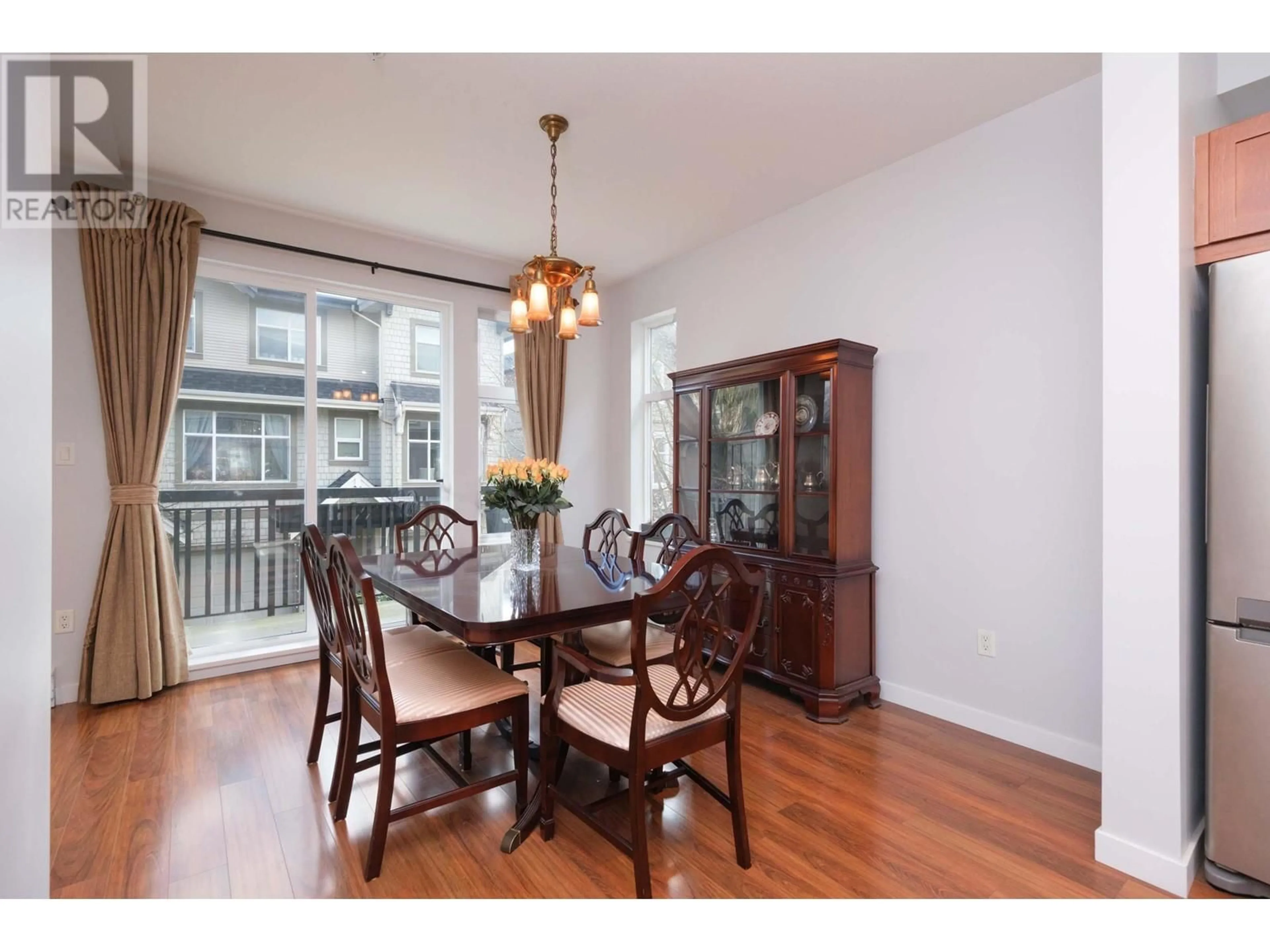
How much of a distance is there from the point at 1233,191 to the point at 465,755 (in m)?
3.09

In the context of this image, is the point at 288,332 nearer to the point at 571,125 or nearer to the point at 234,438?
the point at 234,438

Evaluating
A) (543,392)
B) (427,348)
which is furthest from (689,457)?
(427,348)

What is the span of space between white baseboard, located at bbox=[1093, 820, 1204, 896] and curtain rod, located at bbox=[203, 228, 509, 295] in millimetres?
4343

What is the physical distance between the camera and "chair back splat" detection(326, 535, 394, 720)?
1645 millimetres

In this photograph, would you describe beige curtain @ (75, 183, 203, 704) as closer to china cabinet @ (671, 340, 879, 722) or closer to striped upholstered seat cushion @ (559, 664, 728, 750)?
striped upholstered seat cushion @ (559, 664, 728, 750)

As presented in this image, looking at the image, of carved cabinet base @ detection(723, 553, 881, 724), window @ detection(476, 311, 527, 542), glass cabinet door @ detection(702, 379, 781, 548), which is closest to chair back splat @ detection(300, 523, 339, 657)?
carved cabinet base @ detection(723, 553, 881, 724)

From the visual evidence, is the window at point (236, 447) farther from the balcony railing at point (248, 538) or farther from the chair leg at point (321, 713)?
the chair leg at point (321, 713)

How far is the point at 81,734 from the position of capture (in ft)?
8.54

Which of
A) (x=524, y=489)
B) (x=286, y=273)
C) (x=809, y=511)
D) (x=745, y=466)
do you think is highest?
(x=286, y=273)

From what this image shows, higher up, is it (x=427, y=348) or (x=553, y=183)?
(x=553, y=183)

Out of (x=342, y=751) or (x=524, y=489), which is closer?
(x=342, y=751)

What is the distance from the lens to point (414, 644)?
90.9 inches

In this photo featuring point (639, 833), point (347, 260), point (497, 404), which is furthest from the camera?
point (497, 404)
